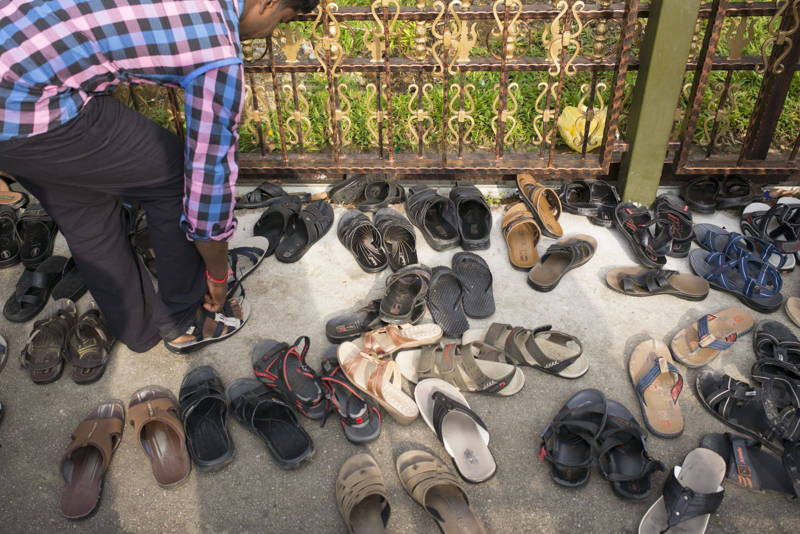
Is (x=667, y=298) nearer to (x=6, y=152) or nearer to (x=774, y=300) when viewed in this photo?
(x=774, y=300)

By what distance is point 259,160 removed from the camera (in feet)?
13.7

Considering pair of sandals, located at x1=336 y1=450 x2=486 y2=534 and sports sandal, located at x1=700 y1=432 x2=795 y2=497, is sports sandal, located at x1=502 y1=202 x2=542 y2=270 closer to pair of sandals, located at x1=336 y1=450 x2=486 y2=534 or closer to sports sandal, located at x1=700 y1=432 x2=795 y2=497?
sports sandal, located at x1=700 y1=432 x2=795 y2=497

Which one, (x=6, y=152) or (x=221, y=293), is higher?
(x=6, y=152)

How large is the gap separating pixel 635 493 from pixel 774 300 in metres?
1.49

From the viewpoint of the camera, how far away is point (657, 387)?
286 cm

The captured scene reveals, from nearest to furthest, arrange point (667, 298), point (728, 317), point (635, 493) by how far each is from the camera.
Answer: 1. point (635, 493)
2. point (728, 317)
3. point (667, 298)

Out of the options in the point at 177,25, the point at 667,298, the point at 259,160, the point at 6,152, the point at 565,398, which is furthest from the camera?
the point at 259,160

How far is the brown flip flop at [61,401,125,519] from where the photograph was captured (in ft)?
8.11

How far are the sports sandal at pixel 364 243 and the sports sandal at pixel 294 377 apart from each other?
78 centimetres

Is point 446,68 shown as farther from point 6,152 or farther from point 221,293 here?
point 6,152

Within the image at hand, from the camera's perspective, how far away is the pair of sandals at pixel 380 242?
3.63 m

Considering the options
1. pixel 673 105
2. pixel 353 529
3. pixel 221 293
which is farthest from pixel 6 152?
pixel 673 105

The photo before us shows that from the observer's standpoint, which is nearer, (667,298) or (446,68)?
(667,298)

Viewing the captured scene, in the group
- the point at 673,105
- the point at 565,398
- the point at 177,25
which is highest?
the point at 177,25
